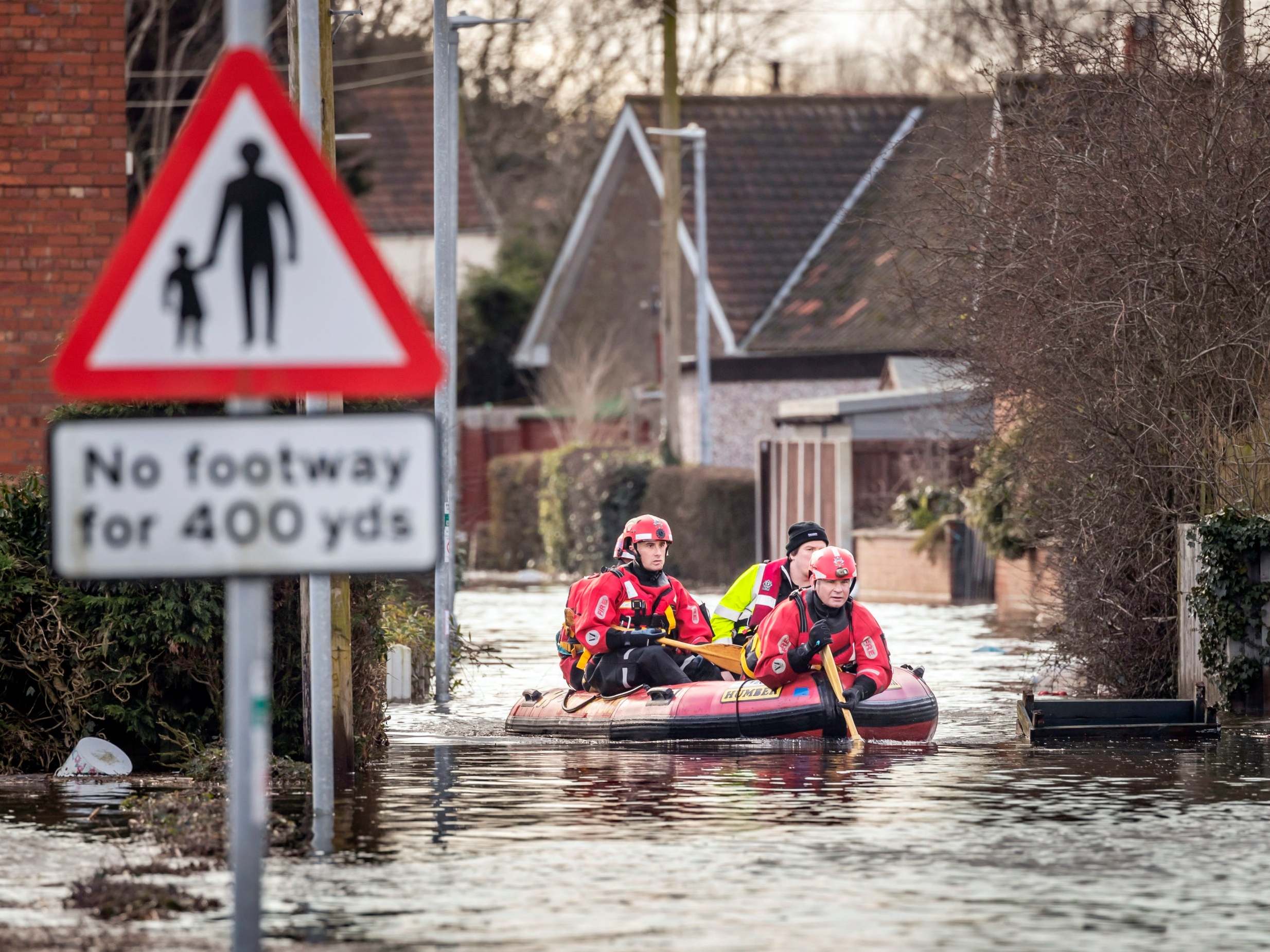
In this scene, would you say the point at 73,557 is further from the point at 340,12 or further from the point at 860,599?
the point at 860,599

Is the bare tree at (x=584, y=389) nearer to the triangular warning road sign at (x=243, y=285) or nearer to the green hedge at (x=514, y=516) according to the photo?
the green hedge at (x=514, y=516)

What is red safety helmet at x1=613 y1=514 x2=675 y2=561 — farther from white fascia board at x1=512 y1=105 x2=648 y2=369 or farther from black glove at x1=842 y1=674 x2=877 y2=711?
white fascia board at x1=512 y1=105 x2=648 y2=369

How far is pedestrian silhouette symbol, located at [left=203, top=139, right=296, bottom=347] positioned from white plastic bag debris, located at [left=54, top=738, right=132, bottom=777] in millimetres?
7828

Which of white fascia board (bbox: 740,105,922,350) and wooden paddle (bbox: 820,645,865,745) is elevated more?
white fascia board (bbox: 740,105,922,350)

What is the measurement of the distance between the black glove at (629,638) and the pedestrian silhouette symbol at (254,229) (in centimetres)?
1048

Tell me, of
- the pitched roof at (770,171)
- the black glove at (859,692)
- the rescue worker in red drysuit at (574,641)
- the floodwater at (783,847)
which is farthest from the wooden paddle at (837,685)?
the pitched roof at (770,171)

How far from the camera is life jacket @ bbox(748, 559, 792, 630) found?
659 inches

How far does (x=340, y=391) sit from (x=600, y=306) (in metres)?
42.1

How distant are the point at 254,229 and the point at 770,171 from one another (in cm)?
3847

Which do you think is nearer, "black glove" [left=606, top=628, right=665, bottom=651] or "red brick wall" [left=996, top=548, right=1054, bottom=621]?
"black glove" [left=606, top=628, right=665, bottom=651]

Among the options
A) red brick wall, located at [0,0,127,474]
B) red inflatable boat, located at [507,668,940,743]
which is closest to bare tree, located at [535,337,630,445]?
red brick wall, located at [0,0,127,474]

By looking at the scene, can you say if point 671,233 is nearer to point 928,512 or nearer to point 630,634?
point 928,512

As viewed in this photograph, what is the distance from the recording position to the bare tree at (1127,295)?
53.3 ft

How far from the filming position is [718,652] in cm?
1670
